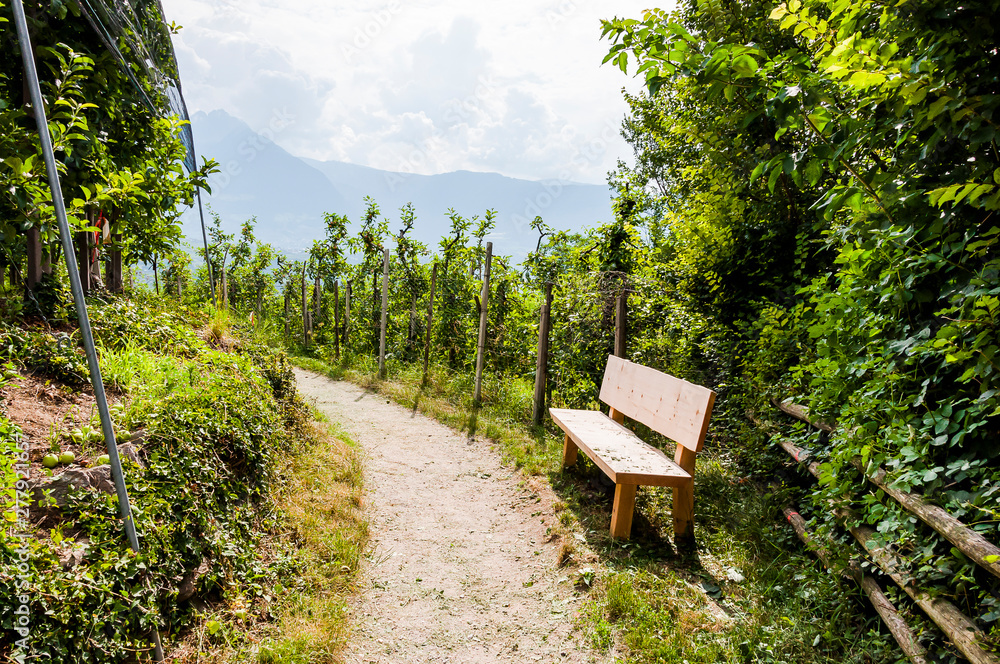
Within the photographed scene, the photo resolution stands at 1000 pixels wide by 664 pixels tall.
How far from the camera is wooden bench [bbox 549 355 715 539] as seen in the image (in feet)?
10.9

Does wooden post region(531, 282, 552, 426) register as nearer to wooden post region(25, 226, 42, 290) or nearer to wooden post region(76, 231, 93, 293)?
wooden post region(76, 231, 93, 293)

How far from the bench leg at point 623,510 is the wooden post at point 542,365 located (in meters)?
2.79

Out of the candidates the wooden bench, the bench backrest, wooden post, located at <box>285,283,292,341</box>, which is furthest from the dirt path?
wooden post, located at <box>285,283,292,341</box>

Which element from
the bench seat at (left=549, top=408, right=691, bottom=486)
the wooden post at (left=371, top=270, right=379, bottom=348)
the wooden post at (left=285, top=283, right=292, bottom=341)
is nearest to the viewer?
the bench seat at (left=549, top=408, right=691, bottom=486)

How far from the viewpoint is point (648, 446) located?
13.1 ft

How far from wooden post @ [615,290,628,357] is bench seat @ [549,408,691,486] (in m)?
0.84

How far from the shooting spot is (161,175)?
13.6 ft

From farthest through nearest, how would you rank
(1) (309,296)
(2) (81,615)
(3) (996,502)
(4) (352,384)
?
(1) (309,296)
(4) (352,384)
(2) (81,615)
(3) (996,502)

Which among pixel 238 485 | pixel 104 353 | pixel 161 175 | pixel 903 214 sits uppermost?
pixel 161 175

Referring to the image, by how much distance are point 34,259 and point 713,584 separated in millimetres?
4941

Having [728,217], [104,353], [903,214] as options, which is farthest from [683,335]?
[104,353]

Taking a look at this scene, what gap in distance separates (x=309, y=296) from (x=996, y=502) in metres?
16.7

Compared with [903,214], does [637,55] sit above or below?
above

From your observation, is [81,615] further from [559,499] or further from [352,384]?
[352,384]
